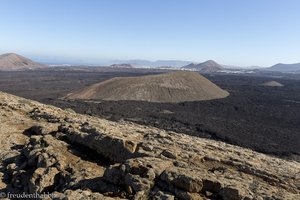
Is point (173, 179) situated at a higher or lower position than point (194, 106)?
higher

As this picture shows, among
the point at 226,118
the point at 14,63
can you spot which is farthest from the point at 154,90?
the point at 14,63

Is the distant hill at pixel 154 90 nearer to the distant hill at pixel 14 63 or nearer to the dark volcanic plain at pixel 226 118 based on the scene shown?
the dark volcanic plain at pixel 226 118

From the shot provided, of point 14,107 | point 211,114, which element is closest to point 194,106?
point 211,114

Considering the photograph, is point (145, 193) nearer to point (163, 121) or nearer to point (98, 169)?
point (98, 169)

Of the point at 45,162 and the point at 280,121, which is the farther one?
the point at 280,121

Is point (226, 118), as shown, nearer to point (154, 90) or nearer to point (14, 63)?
point (154, 90)

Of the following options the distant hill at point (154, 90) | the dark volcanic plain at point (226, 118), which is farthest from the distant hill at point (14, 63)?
the dark volcanic plain at point (226, 118)
